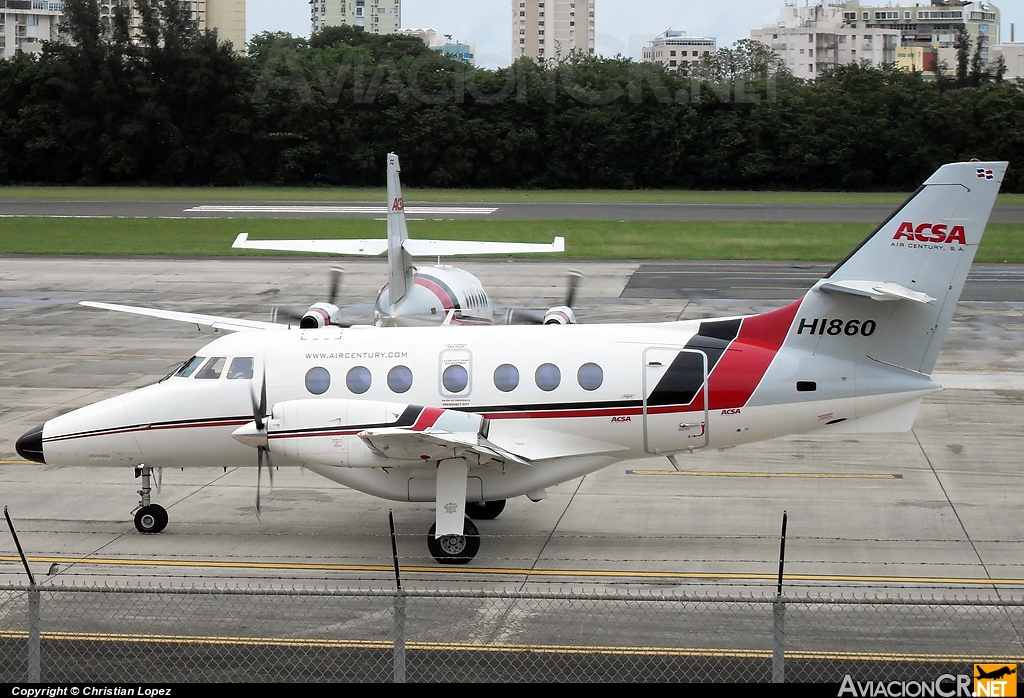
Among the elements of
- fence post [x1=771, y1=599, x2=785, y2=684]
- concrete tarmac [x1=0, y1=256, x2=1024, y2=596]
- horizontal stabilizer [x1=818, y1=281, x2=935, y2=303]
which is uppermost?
horizontal stabilizer [x1=818, y1=281, x2=935, y2=303]

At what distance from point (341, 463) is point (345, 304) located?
26629 mm

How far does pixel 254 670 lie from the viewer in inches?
446

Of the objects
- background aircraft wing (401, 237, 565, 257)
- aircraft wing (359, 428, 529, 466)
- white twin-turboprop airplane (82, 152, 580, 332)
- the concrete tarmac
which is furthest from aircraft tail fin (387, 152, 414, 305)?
aircraft wing (359, 428, 529, 466)

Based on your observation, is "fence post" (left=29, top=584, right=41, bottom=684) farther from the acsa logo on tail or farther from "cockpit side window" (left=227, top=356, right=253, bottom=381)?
the acsa logo on tail

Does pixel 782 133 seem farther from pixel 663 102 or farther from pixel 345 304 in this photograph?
pixel 345 304

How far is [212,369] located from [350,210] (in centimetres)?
6032

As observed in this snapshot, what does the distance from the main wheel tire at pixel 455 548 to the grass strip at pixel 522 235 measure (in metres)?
40.3

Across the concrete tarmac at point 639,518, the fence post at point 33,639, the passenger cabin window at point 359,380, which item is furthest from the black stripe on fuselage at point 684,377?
the fence post at point 33,639

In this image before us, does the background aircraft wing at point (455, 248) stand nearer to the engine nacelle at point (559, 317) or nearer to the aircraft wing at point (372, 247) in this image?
the aircraft wing at point (372, 247)

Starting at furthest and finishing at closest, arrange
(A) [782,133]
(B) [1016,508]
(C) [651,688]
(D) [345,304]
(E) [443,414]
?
(A) [782,133] < (D) [345,304] < (B) [1016,508] < (E) [443,414] < (C) [651,688]

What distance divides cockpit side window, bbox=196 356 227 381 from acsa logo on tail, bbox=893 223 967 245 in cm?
956

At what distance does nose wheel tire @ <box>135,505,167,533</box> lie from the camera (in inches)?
649

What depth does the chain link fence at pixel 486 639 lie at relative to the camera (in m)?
11.2

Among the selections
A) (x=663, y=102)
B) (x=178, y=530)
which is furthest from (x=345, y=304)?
(x=663, y=102)
